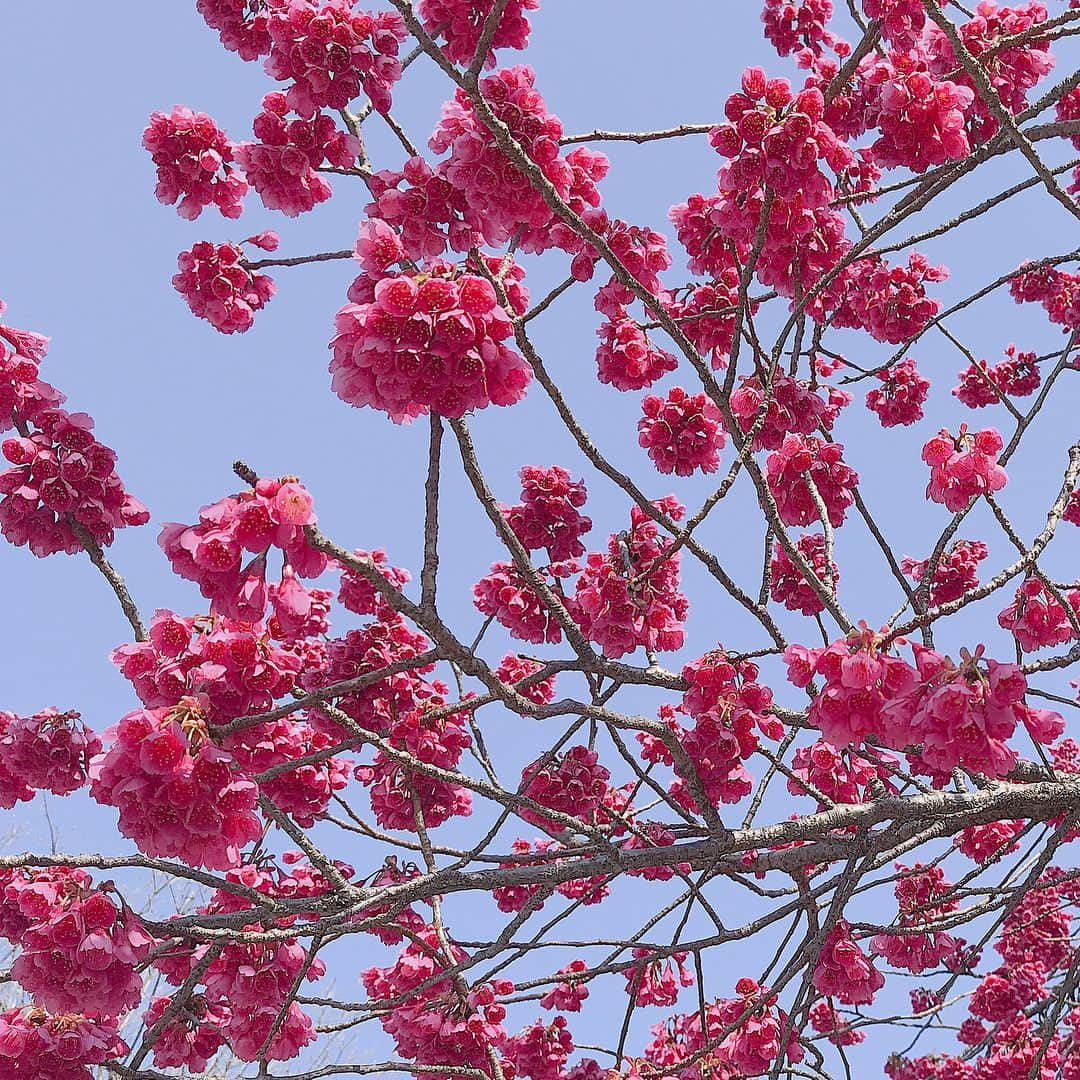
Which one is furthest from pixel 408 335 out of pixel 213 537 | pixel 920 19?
A: pixel 920 19

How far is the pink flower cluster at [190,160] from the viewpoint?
3.64 m

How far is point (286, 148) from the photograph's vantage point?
3449mm

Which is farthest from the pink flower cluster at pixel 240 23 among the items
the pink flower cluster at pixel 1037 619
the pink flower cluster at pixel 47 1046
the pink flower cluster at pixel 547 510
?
the pink flower cluster at pixel 1037 619

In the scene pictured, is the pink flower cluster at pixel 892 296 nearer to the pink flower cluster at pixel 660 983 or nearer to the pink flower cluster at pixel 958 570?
the pink flower cluster at pixel 958 570

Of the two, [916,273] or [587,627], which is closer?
[587,627]

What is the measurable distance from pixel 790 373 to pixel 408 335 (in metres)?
1.77

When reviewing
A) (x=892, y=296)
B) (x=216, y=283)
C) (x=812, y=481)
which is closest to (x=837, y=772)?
(x=812, y=481)

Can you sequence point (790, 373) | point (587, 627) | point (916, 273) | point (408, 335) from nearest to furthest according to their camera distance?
Result: point (408, 335) → point (790, 373) → point (587, 627) → point (916, 273)

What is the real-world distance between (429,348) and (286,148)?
1.60 meters

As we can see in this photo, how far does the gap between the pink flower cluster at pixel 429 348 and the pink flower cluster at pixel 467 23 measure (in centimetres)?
101

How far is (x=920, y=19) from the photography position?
361cm

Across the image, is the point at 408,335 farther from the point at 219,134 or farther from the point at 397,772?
the point at 397,772

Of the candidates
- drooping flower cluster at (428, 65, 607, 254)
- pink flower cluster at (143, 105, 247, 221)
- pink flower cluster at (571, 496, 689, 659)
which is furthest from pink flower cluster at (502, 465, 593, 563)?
pink flower cluster at (143, 105, 247, 221)

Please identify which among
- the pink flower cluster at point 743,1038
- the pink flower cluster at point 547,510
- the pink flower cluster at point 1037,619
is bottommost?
the pink flower cluster at point 743,1038
